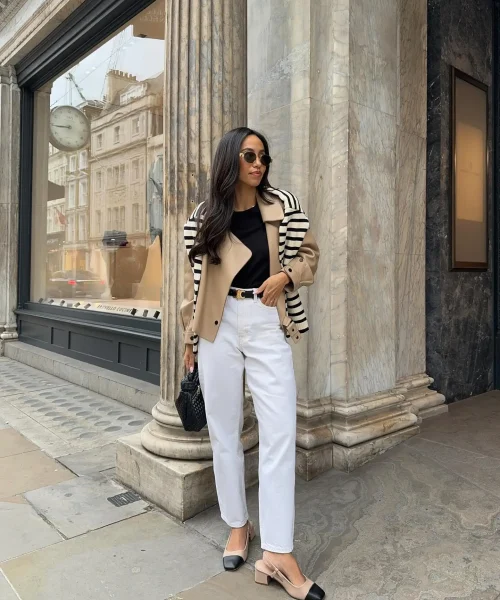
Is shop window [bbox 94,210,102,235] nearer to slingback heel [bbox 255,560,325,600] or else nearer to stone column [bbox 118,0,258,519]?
stone column [bbox 118,0,258,519]

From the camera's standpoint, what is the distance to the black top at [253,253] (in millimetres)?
2291

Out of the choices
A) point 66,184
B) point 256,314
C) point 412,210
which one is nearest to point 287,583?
point 256,314

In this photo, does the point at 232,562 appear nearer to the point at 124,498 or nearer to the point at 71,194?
the point at 124,498

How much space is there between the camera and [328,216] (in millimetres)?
3574

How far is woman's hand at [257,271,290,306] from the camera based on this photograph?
7.25 feet

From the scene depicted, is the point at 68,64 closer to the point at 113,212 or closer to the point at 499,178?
the point at 113,212

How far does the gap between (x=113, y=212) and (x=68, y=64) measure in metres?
2.77

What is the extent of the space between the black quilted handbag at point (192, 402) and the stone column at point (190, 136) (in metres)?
0.64

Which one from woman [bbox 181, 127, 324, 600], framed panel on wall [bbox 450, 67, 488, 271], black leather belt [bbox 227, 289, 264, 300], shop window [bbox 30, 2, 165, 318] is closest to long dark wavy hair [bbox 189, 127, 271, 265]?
woman [bbox 181, 127, 324, 600]

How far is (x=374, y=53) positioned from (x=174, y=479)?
10.7 ft

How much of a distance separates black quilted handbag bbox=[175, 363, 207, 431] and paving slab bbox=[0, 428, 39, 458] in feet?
7.64

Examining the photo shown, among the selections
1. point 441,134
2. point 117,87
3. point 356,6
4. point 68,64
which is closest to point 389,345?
point 441,134

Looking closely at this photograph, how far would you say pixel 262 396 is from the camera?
2.24m

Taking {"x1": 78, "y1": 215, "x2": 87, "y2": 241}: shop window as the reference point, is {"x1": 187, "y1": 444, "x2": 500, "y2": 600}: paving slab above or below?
below
